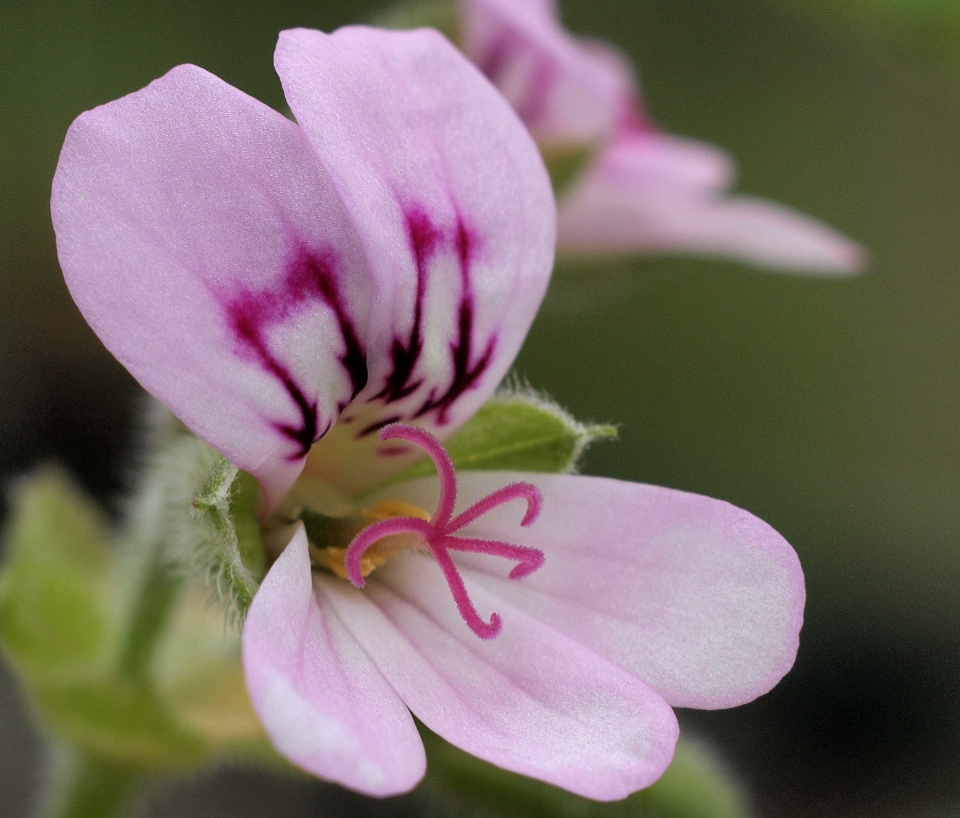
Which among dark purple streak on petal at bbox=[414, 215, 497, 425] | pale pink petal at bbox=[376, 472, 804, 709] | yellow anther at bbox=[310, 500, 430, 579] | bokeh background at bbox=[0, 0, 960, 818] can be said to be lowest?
bokeh background at bbox=[0, 0, 960, 818]

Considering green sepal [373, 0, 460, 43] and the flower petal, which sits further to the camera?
the flower petal

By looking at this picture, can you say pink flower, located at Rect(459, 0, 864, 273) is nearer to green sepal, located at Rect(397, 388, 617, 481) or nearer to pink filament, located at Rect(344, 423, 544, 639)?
green sepal, located at Rect(397, 388, 617, 481)

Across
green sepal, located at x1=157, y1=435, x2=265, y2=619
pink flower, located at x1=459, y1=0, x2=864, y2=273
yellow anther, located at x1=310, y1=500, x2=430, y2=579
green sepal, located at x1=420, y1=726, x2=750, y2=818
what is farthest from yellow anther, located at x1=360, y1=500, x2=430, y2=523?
pink flower, located at x1=459, y1=0, x2=864, y2=273

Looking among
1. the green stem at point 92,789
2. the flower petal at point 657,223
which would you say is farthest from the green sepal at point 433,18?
the green stem at point 92,789

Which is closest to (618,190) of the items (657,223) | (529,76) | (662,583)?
(657,223)

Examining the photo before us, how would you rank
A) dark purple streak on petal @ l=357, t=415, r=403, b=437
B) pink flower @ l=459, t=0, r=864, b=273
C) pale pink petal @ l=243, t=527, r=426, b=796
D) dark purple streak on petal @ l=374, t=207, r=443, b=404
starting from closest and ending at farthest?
pale pink petal @ l=243, t=527, r=426, b=796
dark purple streak on petal @ l=374, t=207, r=443, b=404
dark purple streak on petal @ l=357, t=415, r=403, b=437
pink flower @ l=459, t=0, r=864, b=273

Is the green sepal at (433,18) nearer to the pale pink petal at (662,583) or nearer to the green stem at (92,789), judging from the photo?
the pale pink petal at (662,583)

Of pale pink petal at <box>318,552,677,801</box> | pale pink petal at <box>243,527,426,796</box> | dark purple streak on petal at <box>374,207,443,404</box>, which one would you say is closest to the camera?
pale pink petal at <box>243,527,426,796</box>

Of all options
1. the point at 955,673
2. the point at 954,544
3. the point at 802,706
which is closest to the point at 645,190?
the point at 802,706
